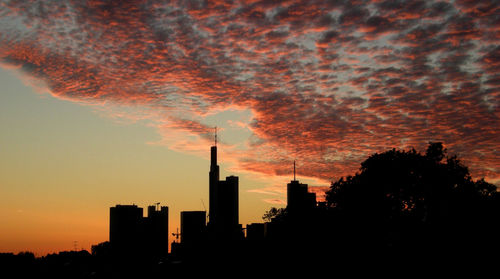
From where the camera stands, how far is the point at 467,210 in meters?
66.9

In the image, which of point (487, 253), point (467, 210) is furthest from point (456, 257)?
point (467, 210)

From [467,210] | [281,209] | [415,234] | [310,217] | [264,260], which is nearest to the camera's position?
[415,234]

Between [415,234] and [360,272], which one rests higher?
[415,234]

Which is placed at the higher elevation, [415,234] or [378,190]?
[378,190]

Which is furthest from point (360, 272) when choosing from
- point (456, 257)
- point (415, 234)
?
point (456, 257)

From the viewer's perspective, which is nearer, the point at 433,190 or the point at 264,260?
the point at 433,190

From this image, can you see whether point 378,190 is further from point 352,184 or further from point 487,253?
point 487,253

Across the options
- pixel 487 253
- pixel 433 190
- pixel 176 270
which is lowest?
pixel 176 270

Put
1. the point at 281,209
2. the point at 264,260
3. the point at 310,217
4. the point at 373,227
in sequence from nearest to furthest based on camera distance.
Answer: the point at 373,227, the point at 264,260, the point at 310,217, the point at 281,209

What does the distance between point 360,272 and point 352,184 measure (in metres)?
23.1

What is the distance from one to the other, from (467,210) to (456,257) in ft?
56.1

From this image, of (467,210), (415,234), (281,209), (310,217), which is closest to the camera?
(415,234)

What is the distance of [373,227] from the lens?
257 feet

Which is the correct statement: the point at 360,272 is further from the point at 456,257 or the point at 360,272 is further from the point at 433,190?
the point at 433,190
